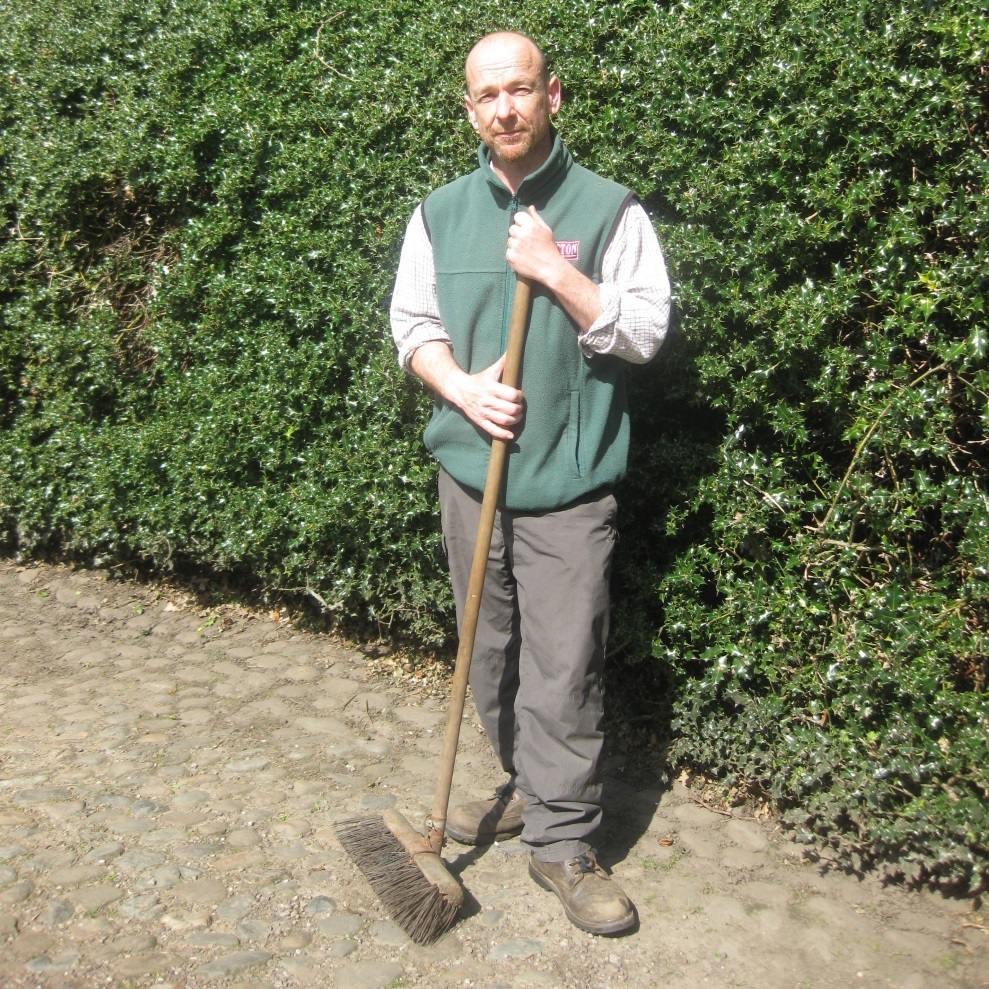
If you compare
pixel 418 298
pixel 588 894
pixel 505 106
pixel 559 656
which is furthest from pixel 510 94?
pixel 588 894

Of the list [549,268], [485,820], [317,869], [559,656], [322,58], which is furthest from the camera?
[322,58]

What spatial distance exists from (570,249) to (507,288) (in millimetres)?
223

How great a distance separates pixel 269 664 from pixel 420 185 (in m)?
2.23

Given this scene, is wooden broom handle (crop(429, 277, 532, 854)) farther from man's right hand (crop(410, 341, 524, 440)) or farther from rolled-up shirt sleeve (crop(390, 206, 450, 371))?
rolled-up shirt sleeve (crop(390, 206, 450, 371))

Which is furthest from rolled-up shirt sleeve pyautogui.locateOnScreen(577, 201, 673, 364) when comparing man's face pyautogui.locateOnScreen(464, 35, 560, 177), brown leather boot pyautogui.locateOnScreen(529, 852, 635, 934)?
brown leather boot pyautogui.locateOnScreen(529, 852, 635, 934)

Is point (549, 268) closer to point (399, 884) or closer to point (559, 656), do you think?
point (559, 656)

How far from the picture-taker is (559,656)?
3471 millimetres

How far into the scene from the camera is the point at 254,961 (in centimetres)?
322

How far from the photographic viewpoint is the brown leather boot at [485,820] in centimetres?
385

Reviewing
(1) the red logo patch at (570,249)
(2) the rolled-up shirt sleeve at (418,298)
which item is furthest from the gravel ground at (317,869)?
(1) the red logo patch at (570,249)

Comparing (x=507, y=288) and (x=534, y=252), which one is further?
(x=507, y=288)

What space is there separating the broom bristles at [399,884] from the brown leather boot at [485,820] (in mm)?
317

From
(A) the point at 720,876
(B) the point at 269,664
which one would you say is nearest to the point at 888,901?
(A) the point at 720,876

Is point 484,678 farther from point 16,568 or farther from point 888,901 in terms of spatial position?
point 16,568
